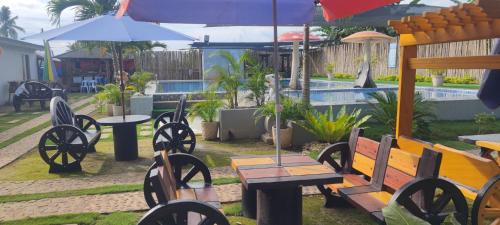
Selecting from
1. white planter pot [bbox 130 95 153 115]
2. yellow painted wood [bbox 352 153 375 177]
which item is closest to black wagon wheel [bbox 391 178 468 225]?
yellow painted wood [bbox 352 153 375 177]

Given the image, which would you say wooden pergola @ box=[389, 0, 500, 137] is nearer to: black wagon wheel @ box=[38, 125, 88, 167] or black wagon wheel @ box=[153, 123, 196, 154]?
black wagon wheel @ box=[153, 123, 196, 154]

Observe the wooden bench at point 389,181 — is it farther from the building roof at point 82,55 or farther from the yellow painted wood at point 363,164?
the building roof at point 82,55

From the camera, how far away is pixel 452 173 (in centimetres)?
355

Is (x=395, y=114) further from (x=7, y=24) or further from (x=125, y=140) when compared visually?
(x=7, y=24)

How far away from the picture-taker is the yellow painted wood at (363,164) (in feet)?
12.2

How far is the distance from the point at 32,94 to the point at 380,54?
15080 millimetres

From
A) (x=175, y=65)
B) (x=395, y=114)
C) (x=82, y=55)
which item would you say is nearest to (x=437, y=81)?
(x=395, y=114)

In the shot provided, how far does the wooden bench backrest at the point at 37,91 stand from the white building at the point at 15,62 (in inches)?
74.8

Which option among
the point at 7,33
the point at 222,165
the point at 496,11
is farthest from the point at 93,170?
the point at 7,33

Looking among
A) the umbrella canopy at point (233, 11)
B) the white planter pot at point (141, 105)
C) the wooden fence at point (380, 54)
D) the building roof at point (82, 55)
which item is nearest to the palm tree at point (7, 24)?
the building roof at point (82, 55)

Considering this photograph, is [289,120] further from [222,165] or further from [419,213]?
[419,213]

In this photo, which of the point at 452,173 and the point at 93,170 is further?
the point at 93,170

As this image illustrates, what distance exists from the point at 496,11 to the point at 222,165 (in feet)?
13.4

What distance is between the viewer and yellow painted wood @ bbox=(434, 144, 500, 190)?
322cm
